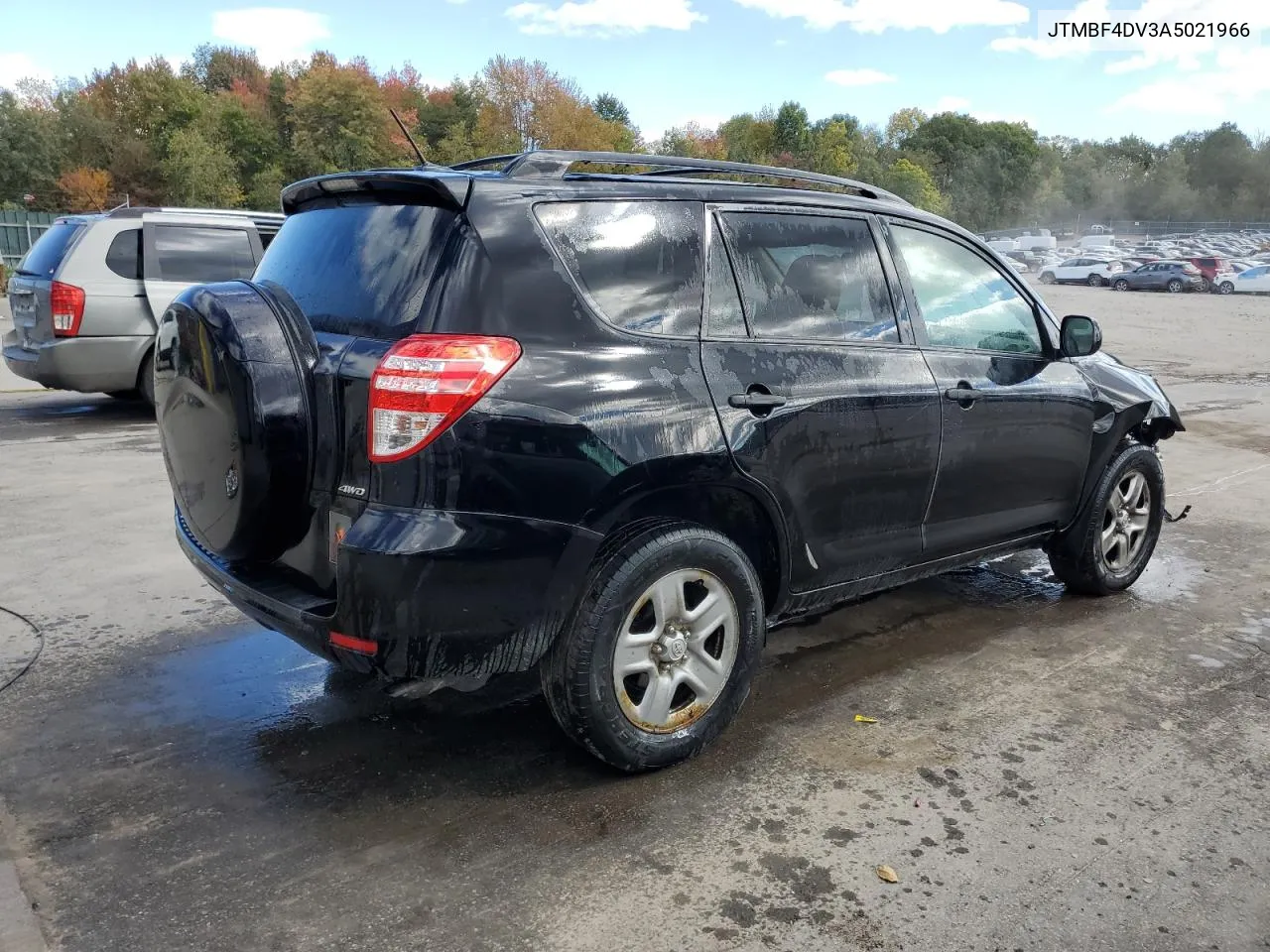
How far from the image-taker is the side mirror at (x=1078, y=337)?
471 centimetres

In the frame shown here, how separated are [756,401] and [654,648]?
2.80ft

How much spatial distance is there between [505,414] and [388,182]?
892 mm

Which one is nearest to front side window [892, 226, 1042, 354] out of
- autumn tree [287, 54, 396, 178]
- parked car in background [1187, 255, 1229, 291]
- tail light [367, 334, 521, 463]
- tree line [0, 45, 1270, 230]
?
tail light [367, 334, 521, 463]

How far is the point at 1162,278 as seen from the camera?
145 ft

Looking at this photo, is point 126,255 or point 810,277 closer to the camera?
point 810,277

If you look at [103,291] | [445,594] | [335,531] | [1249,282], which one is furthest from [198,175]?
[445,594]

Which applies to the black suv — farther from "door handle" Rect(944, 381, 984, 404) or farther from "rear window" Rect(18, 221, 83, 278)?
"rear window" Rect(18, 221, 83, 278)

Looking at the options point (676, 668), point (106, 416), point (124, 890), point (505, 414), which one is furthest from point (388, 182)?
point (106, 416)

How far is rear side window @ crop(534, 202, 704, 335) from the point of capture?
3.16 m

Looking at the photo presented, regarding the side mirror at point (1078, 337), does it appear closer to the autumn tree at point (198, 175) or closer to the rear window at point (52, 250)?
the rear window at point (52, 250)

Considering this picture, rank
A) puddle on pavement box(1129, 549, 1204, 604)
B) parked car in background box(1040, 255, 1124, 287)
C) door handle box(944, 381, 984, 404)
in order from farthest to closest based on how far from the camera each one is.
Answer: parked car in background box(1040, 255, 1124, 287) → puddle on pavement box(1129, 549, 1204, 604) → door handle box(944, 381, 984, 404)

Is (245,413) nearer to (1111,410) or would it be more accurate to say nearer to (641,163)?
(641,163)

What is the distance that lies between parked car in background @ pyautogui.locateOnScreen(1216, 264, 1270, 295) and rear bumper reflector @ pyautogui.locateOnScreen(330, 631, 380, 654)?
46624 millimetres

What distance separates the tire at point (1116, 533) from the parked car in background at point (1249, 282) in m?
42.8
